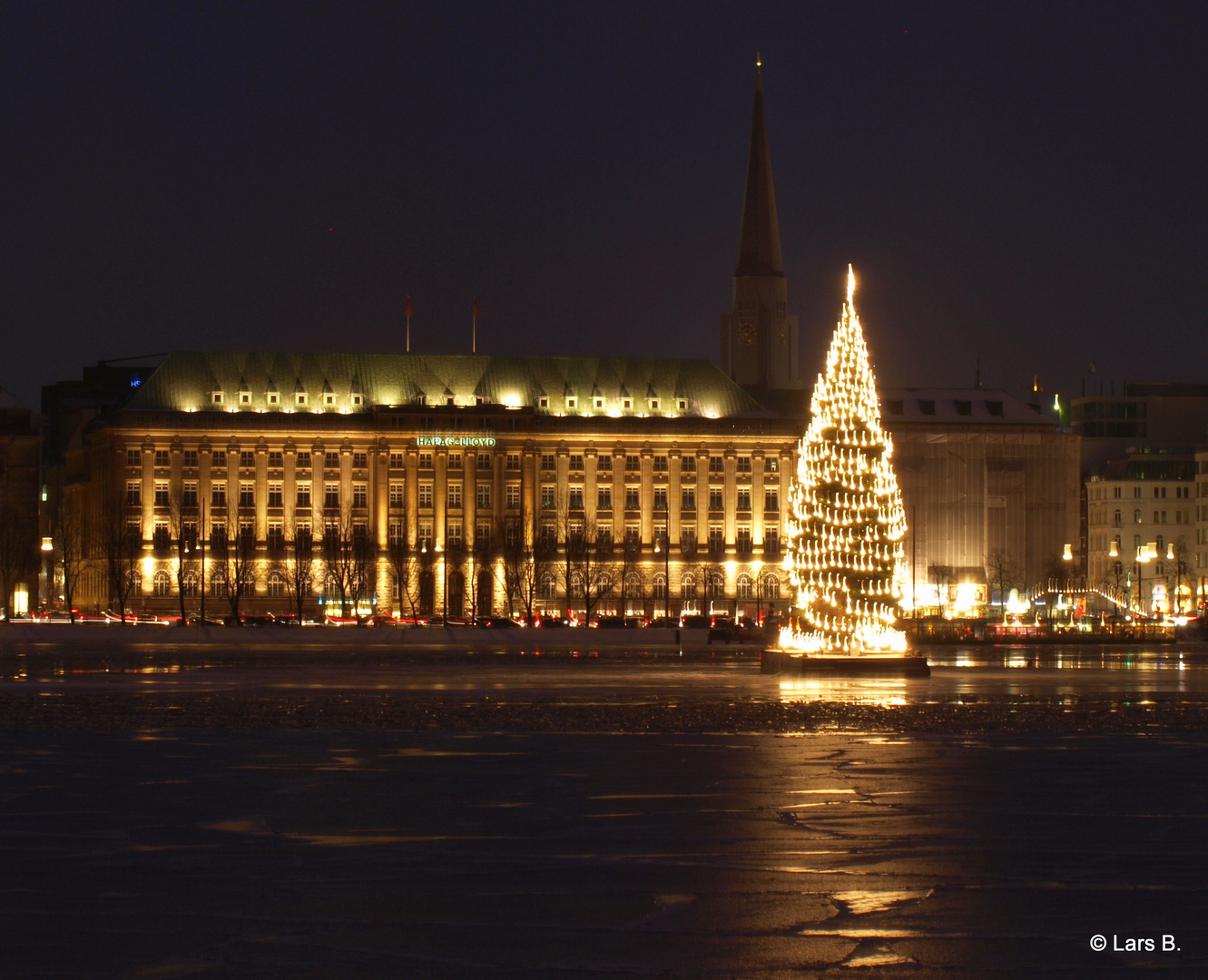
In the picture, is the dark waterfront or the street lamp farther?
the street lamp

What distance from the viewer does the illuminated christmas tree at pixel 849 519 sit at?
56.2m

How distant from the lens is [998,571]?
524 feet

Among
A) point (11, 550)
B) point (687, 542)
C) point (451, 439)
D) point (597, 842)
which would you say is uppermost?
point (451, 439)

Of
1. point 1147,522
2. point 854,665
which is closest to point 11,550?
point 854,665

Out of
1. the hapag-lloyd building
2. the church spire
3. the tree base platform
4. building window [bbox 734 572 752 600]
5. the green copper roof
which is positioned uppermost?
the church spire

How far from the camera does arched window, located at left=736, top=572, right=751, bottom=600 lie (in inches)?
6550

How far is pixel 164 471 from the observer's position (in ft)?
535

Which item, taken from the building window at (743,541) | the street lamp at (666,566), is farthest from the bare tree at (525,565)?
the building window at (743,541)

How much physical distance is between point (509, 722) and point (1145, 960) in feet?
68.9

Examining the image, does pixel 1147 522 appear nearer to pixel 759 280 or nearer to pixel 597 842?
pixel 759 280

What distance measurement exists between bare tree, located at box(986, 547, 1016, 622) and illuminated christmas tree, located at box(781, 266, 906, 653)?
105804mm

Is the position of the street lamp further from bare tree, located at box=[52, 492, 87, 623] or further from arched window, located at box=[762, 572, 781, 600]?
bare tree, located at box=[52, 492, 87, 623]

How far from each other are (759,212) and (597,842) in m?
175
